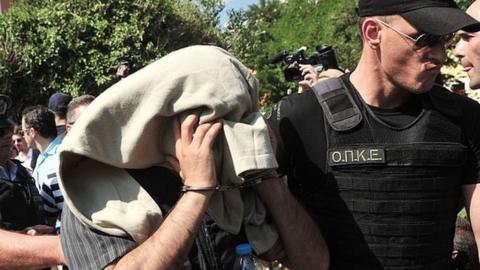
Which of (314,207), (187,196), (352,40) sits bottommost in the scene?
(352,40)

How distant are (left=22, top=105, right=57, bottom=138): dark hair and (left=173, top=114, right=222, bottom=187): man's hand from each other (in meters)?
4.09

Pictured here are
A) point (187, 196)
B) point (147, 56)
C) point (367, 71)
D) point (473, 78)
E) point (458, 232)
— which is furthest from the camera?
point (147, 56)

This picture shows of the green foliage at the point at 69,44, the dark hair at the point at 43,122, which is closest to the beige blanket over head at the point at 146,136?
the dark hair at the point at 43,122

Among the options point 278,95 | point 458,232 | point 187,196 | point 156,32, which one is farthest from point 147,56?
point 187,196

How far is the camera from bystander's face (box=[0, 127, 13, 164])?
3.84 metres

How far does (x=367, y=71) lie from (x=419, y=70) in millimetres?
207

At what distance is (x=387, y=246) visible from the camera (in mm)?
2039

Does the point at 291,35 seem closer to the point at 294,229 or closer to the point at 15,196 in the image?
the point at 15,196

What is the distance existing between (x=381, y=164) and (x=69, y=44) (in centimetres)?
1166

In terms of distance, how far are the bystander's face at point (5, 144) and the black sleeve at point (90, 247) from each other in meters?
2.50

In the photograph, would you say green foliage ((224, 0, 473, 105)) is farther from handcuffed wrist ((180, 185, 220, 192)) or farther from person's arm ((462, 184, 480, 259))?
handcuffed wrist ((180, 185, 220, 192))

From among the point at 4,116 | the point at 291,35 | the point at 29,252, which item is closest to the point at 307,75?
the point at 4,116

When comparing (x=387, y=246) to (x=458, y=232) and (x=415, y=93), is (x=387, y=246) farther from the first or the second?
(x=458, y=232)

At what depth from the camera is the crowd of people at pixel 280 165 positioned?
1506 mm
